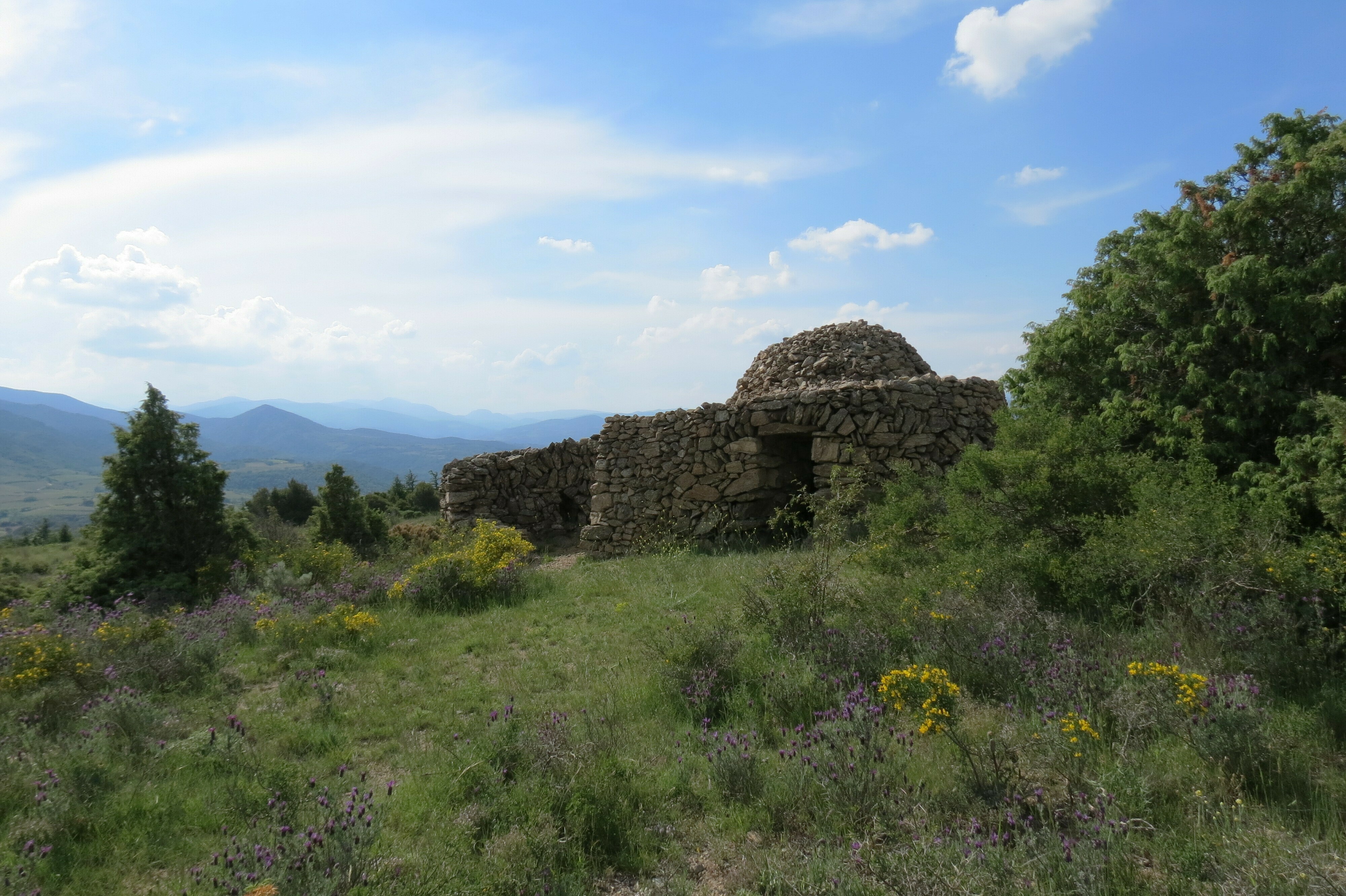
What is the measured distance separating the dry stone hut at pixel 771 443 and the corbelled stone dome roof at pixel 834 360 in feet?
0.10

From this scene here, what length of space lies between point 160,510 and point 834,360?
535 inches

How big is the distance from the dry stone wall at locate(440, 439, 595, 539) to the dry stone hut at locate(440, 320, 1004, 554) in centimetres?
5

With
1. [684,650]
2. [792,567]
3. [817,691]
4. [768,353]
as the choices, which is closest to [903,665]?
[817,691]

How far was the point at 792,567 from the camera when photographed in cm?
712

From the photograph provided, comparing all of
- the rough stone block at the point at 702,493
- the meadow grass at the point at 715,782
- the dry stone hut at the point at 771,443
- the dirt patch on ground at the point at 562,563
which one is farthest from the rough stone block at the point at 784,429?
the meadow grass at the point at 715,782

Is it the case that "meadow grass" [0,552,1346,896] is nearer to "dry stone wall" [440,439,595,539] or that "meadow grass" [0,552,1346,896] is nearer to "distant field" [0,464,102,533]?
"dry stone wall" [440,439,595,539]

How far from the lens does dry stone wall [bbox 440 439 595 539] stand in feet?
54.1

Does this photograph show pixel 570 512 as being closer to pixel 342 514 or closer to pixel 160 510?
pixel 342 514

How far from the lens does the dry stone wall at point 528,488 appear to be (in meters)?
16.5

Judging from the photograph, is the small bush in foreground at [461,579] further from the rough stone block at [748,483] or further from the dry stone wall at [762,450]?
the rough stone block at [748,483]

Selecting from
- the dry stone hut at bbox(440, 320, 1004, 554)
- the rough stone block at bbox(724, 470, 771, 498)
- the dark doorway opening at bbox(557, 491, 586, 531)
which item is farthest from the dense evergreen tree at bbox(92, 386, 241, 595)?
the rough stone block at bbox(724, 470, 771, 498)

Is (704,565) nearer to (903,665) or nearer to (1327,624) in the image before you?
(903,665)

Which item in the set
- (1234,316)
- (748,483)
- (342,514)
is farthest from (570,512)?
(1234,316)

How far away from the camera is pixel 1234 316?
6742mm
